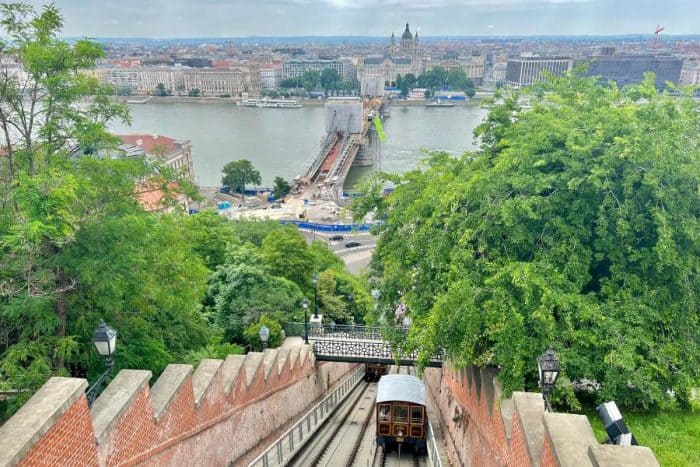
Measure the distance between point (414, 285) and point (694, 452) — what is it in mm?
6075

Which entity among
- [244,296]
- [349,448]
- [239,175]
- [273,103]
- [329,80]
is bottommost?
[239,175]

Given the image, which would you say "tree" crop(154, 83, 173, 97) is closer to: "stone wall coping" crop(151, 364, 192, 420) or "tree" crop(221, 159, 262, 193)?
"tree" crop(221, 159, 262, 193)

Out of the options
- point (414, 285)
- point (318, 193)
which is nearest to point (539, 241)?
point (414, 285)

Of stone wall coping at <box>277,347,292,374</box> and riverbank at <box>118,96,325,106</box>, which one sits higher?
stone wall coping at <box>277,347,292,374</box>

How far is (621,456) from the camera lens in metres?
4.29

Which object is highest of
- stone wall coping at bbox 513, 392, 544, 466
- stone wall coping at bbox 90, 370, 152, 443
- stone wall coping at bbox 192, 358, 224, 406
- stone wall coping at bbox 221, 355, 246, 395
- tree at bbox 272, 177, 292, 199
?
stone wall coping at bbox 90, 370, 152, 443

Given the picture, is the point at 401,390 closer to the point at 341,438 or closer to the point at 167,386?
the point at 341,438

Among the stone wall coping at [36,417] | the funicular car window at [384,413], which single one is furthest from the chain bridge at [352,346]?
the stone wall coping at [36,417]

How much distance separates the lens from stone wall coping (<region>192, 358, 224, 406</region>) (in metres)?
8.08

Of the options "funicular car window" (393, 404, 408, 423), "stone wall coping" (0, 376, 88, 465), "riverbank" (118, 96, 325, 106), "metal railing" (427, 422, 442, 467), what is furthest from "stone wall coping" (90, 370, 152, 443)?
"riverbank" (118, 96, 325, 106)

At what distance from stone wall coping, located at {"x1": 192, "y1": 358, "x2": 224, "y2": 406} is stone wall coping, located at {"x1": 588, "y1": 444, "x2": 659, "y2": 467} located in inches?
230

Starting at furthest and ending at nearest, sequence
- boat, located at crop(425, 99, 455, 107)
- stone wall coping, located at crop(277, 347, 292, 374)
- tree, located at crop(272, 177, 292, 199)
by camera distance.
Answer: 1. boat, located at crop(425, 99, 455, 107)
2. tree, located at crop(272, 177, 292, 199)
3. stone wall coping, located at crop(277, 347, 292, 374)

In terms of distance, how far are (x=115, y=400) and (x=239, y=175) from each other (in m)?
69.6

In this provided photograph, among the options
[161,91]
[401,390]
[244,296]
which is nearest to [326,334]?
[244,296]
